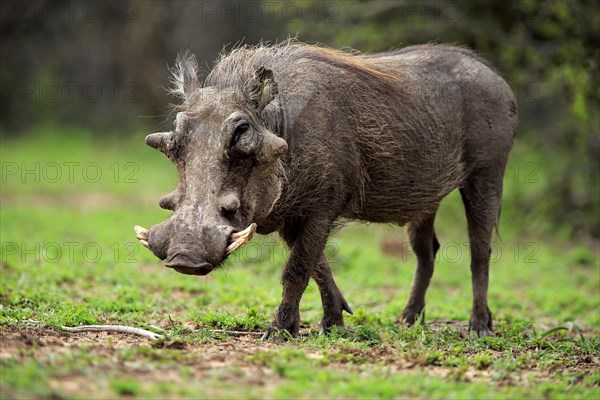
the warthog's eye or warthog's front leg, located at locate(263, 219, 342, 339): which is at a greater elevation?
the warthog's eye

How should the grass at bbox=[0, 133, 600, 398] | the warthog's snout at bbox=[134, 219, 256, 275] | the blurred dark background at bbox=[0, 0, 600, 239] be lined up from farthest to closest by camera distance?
1. the blurred dark background at bbox=[0, 0, 600, 239]
2. the warthog's snout at bbox=[134, 219, 256, 275]
3. the grass at bbox=[0, 133, 600, 398]

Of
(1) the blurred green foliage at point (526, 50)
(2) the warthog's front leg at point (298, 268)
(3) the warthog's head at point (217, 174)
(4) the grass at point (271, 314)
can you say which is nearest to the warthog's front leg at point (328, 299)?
(4) the grass at point (271, 314)

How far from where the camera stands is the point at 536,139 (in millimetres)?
12016

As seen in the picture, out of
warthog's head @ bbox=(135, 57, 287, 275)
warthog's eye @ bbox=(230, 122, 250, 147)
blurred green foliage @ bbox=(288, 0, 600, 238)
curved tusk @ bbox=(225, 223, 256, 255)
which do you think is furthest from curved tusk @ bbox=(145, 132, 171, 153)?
blurred green foliage @ bbox=(288, 0, 600, 238)

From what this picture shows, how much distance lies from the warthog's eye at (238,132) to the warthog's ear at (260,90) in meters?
0.24

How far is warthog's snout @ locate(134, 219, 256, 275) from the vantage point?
14.0 feet

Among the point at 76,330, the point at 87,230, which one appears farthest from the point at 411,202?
the point at 87,230

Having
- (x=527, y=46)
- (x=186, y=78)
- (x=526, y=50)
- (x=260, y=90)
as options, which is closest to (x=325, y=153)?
(x=260, y=90)

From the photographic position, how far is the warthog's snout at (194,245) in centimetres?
427

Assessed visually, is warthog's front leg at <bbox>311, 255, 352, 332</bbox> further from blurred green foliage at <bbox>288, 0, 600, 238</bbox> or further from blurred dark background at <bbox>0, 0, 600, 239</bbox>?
blurred green foliage at <bbox>288, 0, 600, 238</bbox>

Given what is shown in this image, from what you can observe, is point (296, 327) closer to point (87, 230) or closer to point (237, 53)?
point (237, 53)

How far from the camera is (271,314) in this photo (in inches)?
250

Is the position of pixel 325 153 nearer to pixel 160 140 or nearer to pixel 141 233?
pixel 160 140

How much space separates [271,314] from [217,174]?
194 centimetres
